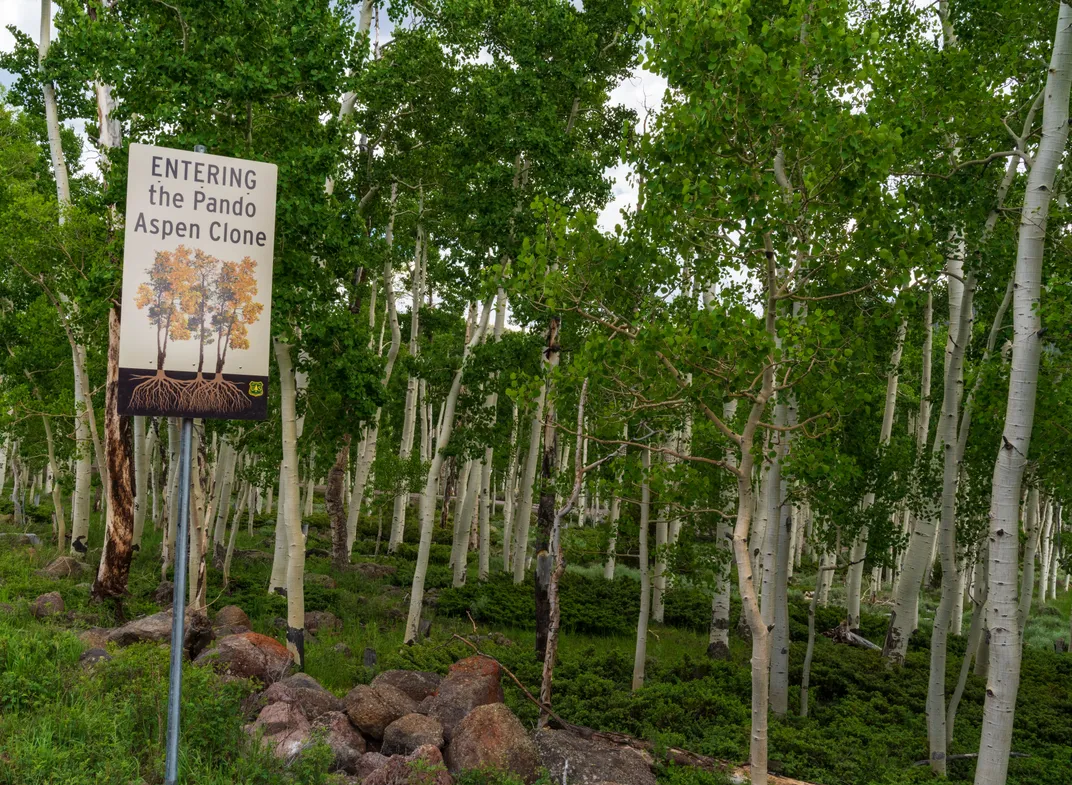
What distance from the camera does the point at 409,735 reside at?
6820mm

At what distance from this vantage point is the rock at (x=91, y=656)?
7.12 meters

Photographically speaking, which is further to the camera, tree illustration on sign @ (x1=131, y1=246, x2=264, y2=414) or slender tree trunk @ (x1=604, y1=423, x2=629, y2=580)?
slender tree trunk @ (x1=604, y1=423, x2=629, y2=580)

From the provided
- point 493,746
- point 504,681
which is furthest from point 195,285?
point 504,681

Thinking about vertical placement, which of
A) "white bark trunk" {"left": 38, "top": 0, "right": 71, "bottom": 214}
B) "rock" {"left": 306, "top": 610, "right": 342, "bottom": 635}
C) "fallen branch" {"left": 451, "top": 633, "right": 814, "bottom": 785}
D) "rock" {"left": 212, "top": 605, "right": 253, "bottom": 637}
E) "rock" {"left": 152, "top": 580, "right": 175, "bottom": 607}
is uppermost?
"white bark trunk" {"left": 38, "top": 0, "right": 71, "bottom": 214}

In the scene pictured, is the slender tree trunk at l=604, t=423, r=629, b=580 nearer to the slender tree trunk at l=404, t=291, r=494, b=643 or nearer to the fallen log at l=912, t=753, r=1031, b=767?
the slender tree trunk at l=404, t=291, r=494, b=643

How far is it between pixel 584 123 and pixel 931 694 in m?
12.6

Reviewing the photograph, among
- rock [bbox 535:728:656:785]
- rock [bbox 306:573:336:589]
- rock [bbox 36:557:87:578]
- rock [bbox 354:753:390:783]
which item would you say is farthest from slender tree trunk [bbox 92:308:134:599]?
rock [bbox 535:728:656:785]

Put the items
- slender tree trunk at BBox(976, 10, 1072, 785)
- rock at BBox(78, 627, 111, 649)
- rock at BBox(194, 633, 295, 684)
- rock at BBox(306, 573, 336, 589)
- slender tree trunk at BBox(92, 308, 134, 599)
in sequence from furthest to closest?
rock at BBox(306, 573, 336, 589)
slender tree trunk at BBox(92, 308, 134, 599)
rock at BBox(78, 627, 111, 649)
rock at BBox(194, 633, 295, 684)
slender tree trunk at BBox(976, 10, 1072, 785)

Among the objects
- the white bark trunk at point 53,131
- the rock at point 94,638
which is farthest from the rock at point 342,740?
the white bark trunk at point 53,131

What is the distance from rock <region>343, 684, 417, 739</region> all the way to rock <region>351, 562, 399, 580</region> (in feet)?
38.5

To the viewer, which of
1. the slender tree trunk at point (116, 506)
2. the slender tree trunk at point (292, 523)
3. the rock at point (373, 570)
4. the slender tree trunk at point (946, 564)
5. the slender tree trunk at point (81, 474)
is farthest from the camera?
the rock at point (373, 570)

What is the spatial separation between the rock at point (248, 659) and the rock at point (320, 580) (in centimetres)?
801

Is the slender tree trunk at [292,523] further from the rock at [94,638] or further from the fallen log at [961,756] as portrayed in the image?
the fallen log at [961,756]

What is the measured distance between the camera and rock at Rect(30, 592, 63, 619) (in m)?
10.1
